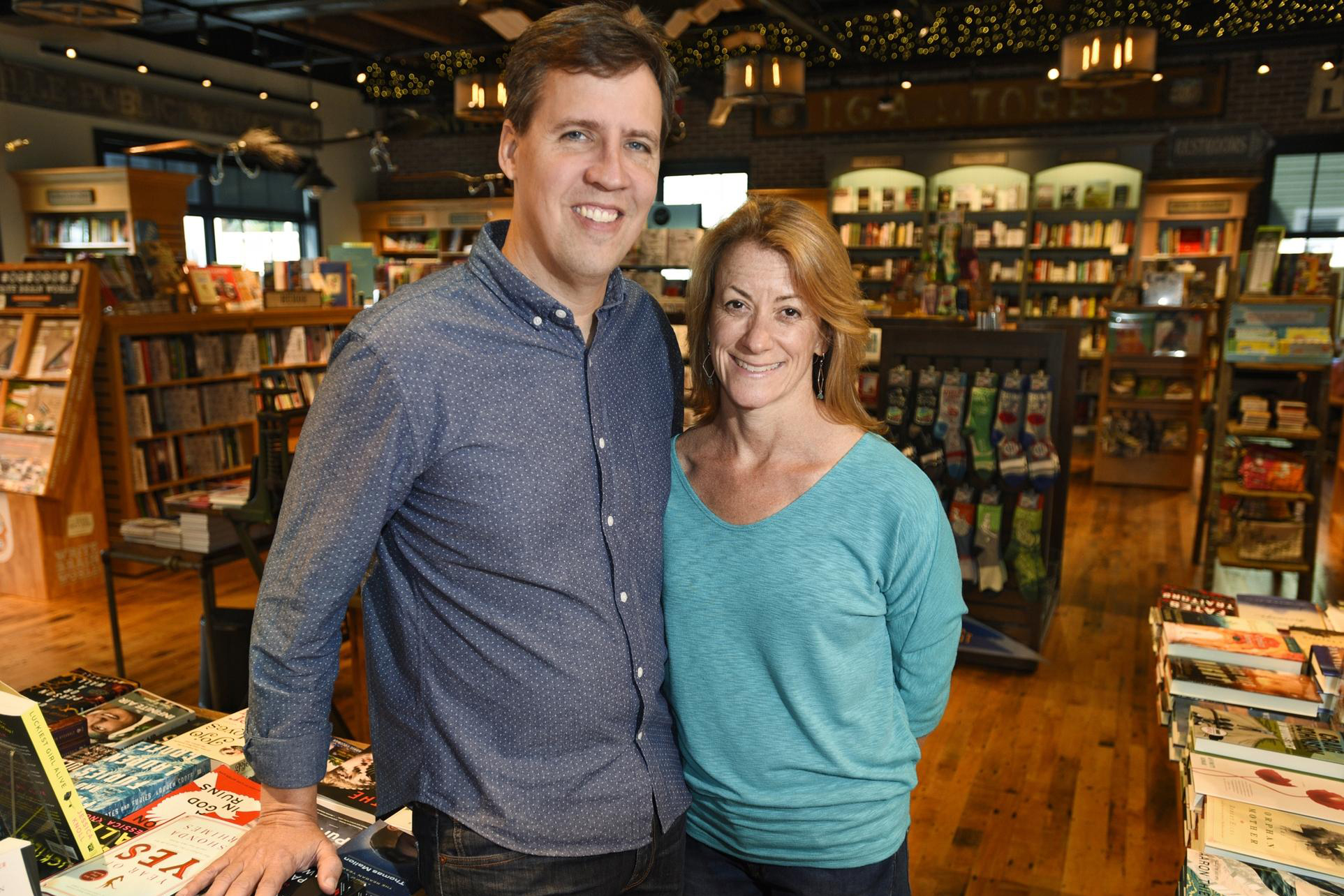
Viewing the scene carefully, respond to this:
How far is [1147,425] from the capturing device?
823 cm

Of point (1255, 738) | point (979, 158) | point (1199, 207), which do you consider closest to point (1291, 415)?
point (1255, 738)

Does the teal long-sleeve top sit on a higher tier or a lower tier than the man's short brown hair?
lower

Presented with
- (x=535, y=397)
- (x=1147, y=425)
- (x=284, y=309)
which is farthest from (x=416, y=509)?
(x=1147, y=425)

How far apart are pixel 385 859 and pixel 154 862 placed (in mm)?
359

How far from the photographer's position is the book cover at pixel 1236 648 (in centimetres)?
239

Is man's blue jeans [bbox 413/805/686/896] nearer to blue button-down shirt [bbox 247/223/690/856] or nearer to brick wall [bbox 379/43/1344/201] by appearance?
blue button-down shirt [bbox 247/223/690/856]

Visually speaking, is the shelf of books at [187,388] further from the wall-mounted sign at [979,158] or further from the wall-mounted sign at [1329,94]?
the wall-mounted sign at [1329,94]

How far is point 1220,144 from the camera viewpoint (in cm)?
717

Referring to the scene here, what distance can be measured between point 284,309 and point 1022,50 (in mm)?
7993

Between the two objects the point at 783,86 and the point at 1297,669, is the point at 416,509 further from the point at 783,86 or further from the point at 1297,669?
the point at 783,86

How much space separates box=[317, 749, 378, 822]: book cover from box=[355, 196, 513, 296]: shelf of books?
11074 millimetres

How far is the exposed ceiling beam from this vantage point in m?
9.01

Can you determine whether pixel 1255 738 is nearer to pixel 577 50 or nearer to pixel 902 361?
pixel 577 50

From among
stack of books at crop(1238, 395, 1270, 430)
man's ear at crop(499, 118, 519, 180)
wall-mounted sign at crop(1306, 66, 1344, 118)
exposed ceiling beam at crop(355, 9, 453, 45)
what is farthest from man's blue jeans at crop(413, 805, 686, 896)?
exposed ceiling beam at crop(355, 9, 453, 45)
